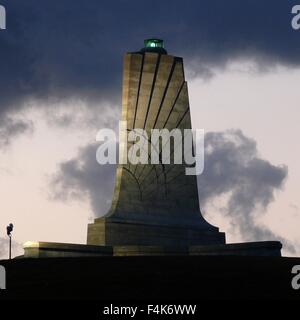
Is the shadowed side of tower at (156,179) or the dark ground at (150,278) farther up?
the shadowed side of tower at (156,179)

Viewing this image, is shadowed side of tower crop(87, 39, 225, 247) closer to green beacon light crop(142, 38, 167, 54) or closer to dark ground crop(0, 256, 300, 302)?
green beacon light crop(142, 38, 167, 54)

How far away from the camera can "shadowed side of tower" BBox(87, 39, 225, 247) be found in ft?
154

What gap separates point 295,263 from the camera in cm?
3384

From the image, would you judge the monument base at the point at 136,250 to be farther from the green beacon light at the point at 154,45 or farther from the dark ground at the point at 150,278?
the green beacon light at the point at 154,45

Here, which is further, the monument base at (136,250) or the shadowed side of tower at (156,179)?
the shadowed side of tower at (156,179)

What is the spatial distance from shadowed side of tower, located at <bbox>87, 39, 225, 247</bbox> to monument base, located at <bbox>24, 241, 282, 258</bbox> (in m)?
2.09

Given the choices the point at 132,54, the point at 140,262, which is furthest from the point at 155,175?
the point at 140,262

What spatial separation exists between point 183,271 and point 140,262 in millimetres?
1980

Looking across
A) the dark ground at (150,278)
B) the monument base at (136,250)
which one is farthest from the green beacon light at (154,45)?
the dark ground at (150,278)

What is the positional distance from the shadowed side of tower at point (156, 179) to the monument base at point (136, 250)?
2090 millimetres

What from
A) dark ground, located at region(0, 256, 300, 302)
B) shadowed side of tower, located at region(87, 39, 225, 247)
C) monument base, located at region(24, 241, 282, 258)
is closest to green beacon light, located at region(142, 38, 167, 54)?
shadowed side of tower, located at region(87, 39, 225, 247)

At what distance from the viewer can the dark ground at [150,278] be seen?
29484 millimetres

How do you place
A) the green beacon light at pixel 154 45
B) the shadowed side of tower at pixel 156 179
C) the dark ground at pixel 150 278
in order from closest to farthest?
the dark ground at pixel 150 278 → the shadowed side of tower at pixel 156 179 → the green beacon light at pixel 154 45
